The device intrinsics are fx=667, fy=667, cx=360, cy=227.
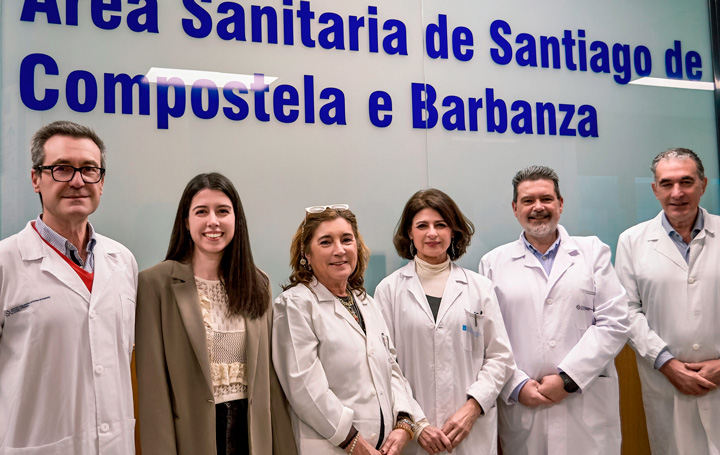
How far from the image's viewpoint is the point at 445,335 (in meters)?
3.15

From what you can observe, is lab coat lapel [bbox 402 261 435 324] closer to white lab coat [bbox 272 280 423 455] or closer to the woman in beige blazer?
white lab coat [bbox 272 280 423 455]

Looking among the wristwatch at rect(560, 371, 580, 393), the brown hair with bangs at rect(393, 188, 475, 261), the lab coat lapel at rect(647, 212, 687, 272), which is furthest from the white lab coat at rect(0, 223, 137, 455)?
the lab coat lapel at rect(647, 212, 687, 272)

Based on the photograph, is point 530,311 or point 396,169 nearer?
point 530,311

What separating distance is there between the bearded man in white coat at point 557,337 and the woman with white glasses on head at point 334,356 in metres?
0.68

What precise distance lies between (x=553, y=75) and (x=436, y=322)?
7.46ft

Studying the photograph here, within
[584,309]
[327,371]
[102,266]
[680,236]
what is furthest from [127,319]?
[680,236]

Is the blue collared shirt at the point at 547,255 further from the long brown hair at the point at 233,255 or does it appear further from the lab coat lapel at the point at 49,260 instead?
the lab coat lapel at the point at 49,260

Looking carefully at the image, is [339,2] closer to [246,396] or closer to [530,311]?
[530,311]

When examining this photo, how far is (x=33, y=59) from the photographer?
339cm

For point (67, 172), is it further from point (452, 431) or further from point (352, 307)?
point (452, 431)

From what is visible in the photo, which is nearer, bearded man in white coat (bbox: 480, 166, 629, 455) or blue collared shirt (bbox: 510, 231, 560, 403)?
bearded man in white coat (bbox: 480, 166, 629, 455)

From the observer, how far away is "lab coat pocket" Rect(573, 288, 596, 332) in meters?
3.38

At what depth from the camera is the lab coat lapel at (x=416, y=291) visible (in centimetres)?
321

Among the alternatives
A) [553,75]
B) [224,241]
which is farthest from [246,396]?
[553,75]
